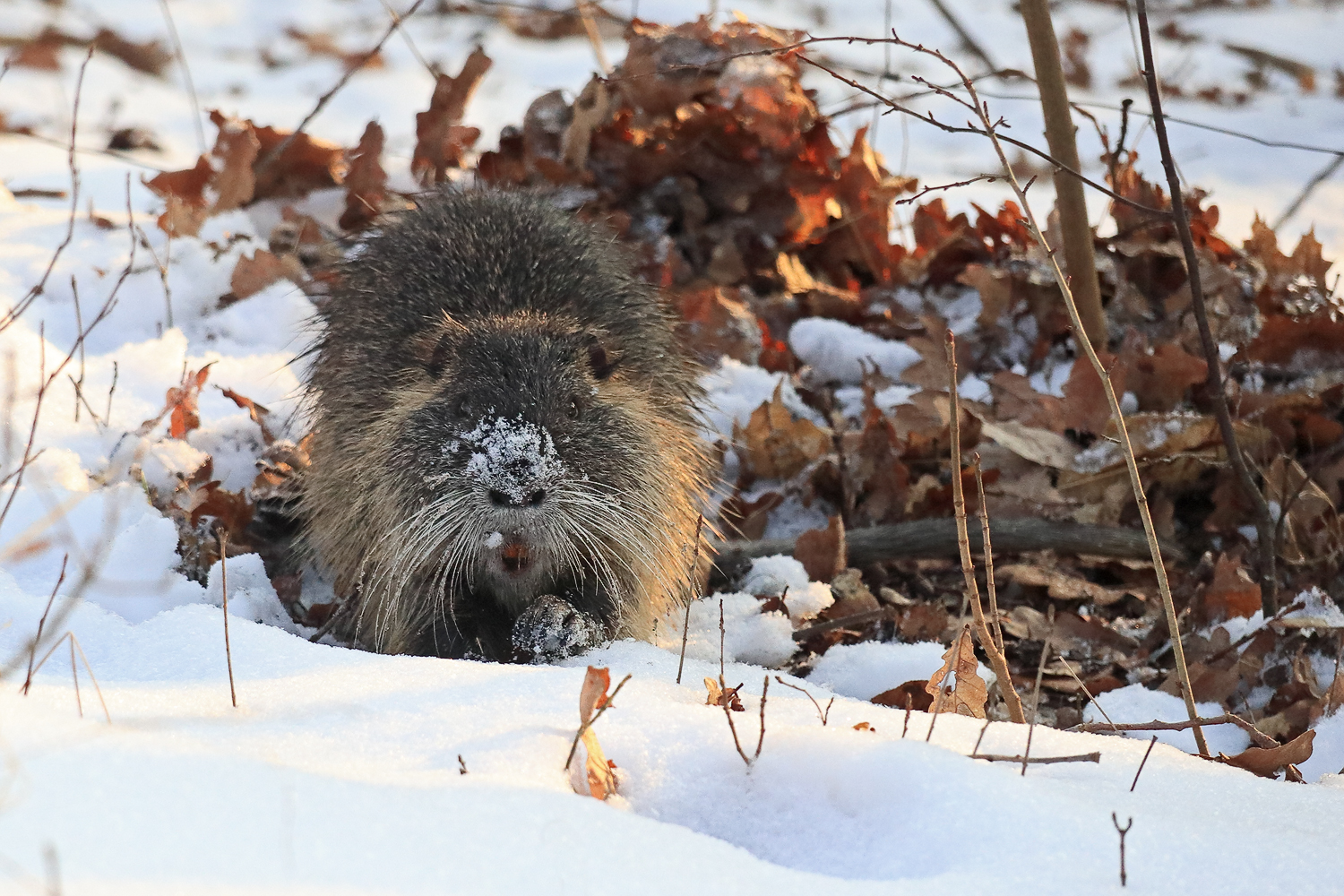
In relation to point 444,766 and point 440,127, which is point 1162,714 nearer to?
point 444,766

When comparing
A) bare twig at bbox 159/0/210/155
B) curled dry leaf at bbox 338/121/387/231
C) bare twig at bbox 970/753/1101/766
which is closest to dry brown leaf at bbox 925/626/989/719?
bare twig at bbox 970/753/1101/766

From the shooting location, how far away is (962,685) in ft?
8.95

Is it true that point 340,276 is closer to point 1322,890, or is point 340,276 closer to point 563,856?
point 563,856

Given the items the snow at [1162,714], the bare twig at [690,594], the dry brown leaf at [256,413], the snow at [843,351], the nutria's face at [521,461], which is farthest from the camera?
the snow at [843,351]

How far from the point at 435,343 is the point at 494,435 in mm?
592

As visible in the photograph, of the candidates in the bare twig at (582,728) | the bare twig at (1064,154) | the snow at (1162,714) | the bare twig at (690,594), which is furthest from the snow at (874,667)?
the bare twig at (1064,154)

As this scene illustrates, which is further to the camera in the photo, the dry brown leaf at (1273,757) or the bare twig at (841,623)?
the bare twig at (841,623)

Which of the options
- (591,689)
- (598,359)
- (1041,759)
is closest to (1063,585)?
(598,359)

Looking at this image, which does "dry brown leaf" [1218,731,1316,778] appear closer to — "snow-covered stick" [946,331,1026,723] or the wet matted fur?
"snow-covered stick" [946,331,1026,723]

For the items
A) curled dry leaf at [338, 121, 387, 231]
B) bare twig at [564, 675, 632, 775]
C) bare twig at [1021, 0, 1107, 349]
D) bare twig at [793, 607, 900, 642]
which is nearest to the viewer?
bare twig at [564, 675, 632, 775]

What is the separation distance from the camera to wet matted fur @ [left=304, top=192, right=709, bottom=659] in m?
3.22

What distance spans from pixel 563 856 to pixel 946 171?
22.1 feet

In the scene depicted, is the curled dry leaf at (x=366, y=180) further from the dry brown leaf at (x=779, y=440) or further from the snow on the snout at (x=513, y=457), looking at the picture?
the snow on the snout at (x=513, y=457)

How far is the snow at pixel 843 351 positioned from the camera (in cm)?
503
